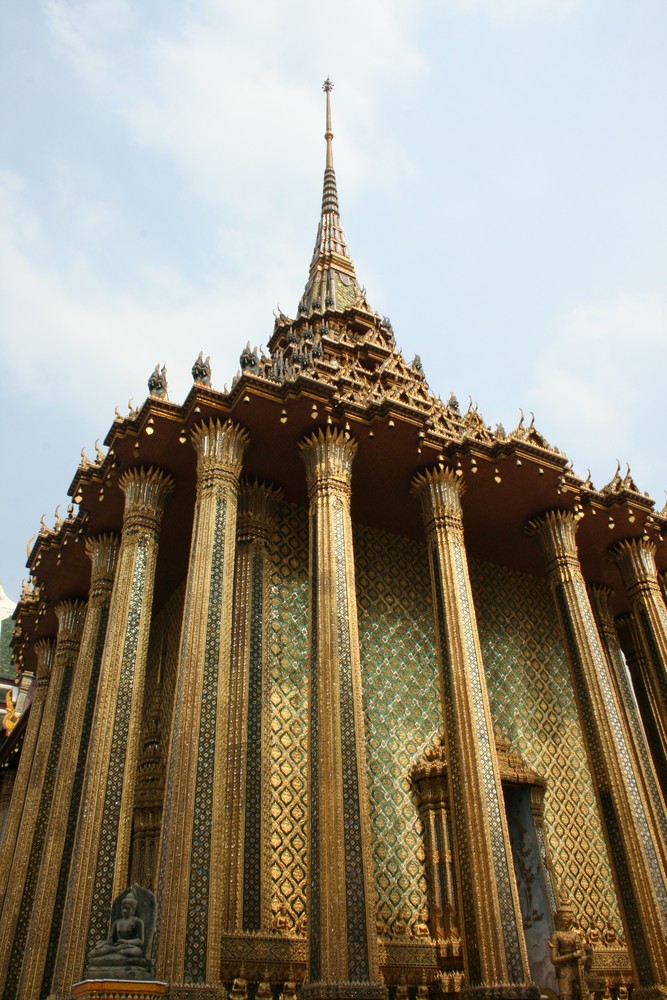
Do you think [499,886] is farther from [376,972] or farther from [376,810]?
[376,810]

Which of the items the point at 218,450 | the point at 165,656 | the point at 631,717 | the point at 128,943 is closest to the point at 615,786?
the point at 631,717

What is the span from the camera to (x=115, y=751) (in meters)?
9.24

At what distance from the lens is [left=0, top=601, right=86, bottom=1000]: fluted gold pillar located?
1137 centimetres

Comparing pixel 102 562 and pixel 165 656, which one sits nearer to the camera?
pixel 102 562

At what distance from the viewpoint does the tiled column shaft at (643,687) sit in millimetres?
14062

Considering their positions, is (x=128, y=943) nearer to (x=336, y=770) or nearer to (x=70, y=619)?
(x=336, y=770)

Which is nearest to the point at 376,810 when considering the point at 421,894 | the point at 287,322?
the point at 421,894

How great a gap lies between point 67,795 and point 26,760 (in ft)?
13.3

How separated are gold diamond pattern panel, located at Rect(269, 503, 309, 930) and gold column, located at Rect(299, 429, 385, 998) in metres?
1.60

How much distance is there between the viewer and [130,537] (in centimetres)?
1116

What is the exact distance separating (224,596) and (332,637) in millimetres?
1387

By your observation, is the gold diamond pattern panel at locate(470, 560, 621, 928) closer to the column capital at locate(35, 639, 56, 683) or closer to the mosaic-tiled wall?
the mosaic-tiled wall

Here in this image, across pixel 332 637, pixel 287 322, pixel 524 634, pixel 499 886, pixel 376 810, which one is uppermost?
pixel 287 322

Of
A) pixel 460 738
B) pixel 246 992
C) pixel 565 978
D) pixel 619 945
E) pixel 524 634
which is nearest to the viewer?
pixel 246 992
